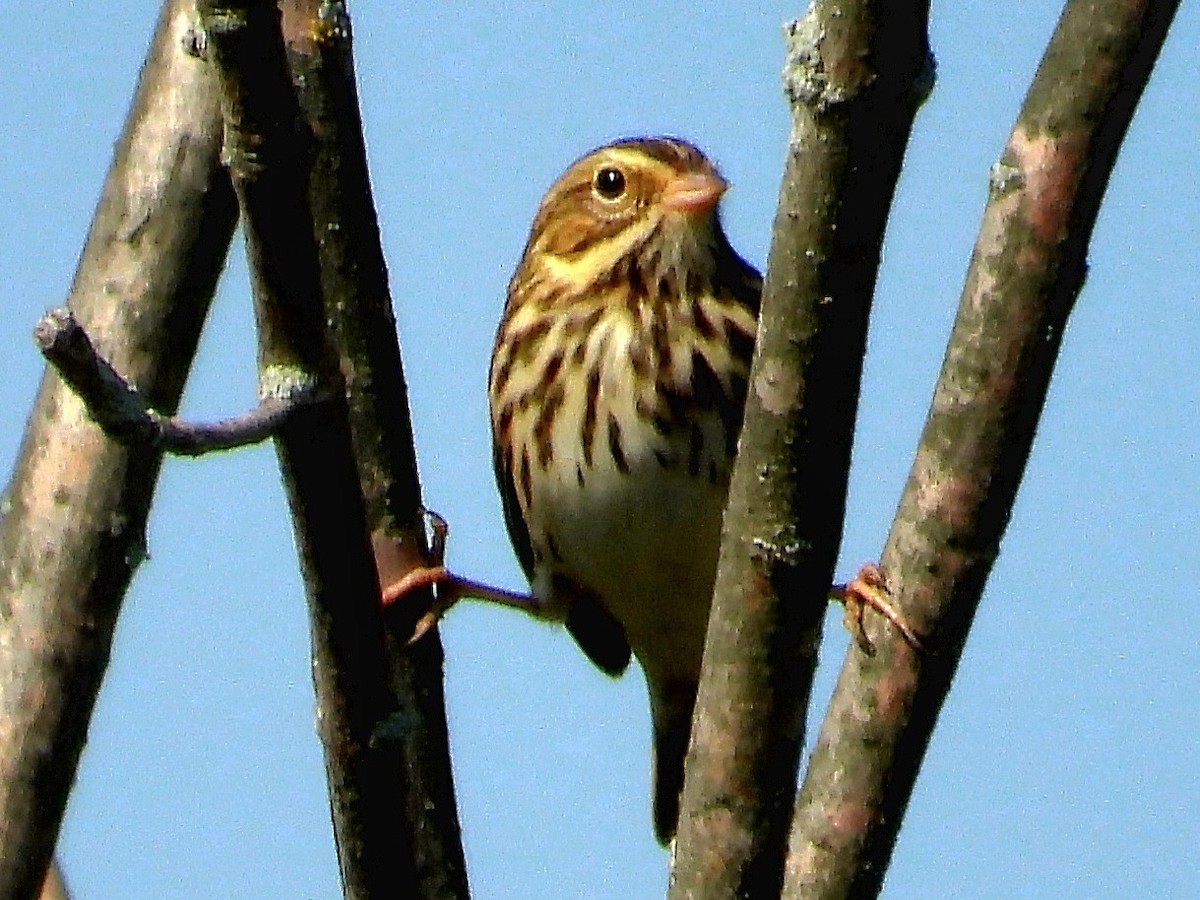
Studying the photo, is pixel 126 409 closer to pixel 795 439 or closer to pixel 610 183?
pixel 795 439

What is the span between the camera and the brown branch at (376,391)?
312 cm

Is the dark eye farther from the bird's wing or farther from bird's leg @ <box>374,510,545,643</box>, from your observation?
bird's leg @ <box>374,510,545,643</box>

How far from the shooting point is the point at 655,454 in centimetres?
525

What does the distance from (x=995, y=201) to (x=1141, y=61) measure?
10.9 inches

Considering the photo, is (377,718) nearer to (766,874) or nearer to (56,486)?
(766,874)

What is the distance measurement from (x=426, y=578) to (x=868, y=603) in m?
0.68

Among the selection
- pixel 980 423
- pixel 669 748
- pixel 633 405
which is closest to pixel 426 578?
pixel 980 423

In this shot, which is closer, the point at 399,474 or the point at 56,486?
the point at 399,474

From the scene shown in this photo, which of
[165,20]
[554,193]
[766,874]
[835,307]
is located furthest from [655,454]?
[835,307]

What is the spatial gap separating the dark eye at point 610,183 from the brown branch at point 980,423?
2.29m

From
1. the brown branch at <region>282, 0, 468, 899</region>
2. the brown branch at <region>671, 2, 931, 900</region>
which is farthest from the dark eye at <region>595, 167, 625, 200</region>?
the brown branch at <region>671, 2, 931, 900</region>

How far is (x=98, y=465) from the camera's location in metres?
3.87

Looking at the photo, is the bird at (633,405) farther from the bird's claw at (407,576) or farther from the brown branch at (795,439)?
the brown branch at (795,439)

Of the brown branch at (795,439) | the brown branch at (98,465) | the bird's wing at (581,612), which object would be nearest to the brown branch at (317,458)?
the brown branch at (795,439)
